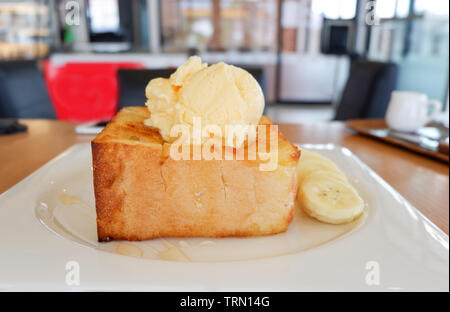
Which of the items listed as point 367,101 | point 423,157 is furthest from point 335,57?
point 423,157

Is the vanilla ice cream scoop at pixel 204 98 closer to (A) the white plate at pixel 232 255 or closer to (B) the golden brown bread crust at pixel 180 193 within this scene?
(B) the golden brown bread crust at pixel 180 193

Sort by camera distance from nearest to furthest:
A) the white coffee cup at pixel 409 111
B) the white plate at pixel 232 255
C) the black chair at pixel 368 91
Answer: the white plate at pixel 232 255
the white coffee cup at pixel 409 111
the black chair at pixel 368 91

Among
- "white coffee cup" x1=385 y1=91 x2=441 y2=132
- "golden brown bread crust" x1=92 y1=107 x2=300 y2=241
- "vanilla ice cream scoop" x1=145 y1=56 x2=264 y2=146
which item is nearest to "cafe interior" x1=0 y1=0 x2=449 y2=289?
"white coffee cup" x1=385 y1=91 x2=441 y2=132

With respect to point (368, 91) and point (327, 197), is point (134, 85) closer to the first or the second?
point (368, 91)

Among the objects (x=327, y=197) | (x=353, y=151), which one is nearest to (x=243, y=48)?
(x=353, y=151)

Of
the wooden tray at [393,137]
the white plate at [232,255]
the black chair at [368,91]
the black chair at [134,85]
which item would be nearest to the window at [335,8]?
the black chair at [368,91]

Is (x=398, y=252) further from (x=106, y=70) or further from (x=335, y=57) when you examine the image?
(x=335, y=57)

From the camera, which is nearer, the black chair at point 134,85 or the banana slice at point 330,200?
the banana slice at point 330,200
